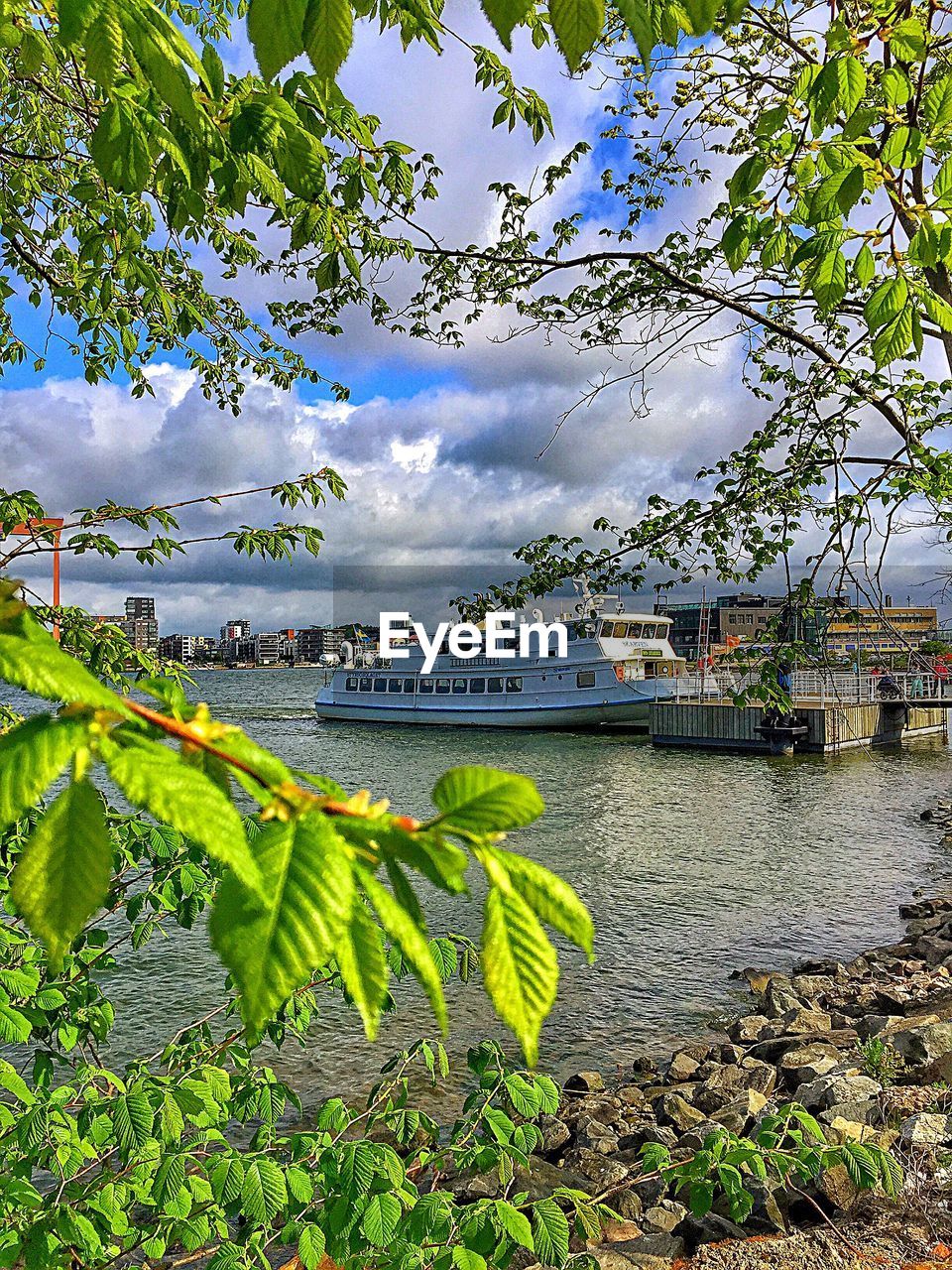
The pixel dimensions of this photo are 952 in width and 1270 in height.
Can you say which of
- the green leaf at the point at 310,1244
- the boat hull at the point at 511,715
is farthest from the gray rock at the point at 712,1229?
the boat hull at the point at 511,715

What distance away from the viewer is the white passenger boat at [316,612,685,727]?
39438mm

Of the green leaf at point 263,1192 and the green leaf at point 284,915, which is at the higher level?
the green leaf at point 284,915

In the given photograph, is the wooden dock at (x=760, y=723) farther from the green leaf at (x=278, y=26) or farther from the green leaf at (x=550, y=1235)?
the green leaf at (x=278, y=26)

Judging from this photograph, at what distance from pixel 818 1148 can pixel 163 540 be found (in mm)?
3480

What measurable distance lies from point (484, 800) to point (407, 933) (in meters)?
0.12

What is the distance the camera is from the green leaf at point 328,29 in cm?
117

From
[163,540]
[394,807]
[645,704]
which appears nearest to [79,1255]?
[163,540]

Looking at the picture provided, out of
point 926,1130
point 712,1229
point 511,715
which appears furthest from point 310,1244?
point 511,715

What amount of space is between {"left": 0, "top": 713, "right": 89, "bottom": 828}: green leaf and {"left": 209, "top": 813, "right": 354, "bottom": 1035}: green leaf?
6.0 inches

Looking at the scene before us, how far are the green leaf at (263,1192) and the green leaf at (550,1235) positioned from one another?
0.76 metres

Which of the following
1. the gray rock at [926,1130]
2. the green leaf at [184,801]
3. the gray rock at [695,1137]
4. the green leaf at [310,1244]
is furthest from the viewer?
the gray rock at [695,1137]

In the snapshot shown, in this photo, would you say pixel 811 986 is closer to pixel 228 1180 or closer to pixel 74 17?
pixel 228 1180

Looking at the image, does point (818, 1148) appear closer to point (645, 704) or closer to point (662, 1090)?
point (662, 1090)

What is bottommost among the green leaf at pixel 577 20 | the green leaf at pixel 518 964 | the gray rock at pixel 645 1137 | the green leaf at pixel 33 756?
the gray rock at pixel 645 1137
